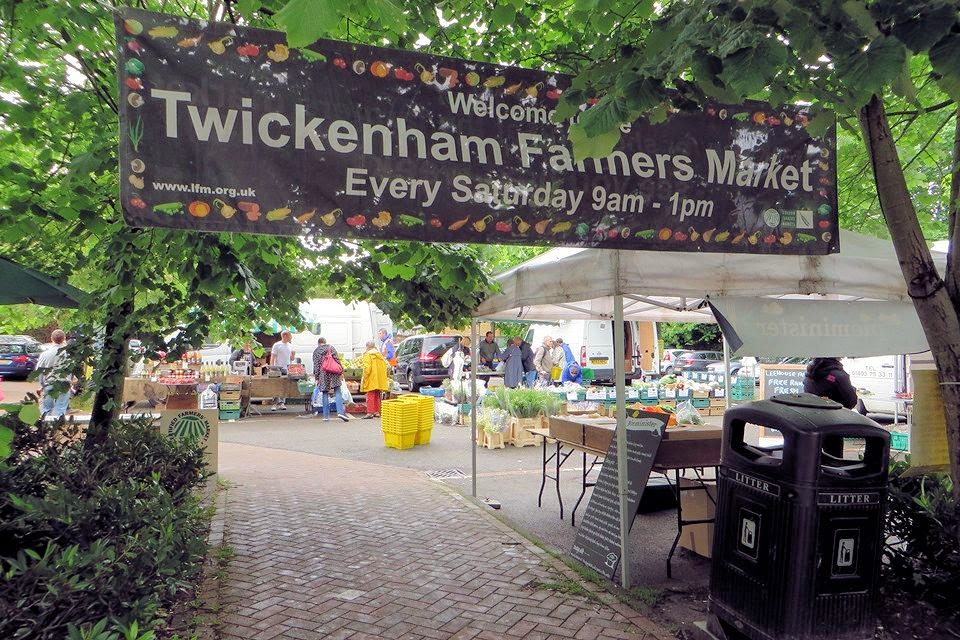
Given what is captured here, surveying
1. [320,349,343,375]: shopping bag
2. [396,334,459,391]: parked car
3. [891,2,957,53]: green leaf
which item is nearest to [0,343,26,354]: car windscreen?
[396,334,459,391]: parked car

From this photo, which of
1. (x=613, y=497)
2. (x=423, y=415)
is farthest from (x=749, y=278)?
(x=423, y=415)

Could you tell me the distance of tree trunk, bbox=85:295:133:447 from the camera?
5.51 metres

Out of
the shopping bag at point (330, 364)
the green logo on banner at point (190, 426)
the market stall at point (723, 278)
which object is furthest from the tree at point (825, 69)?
the shopping bag at point (330, 364)

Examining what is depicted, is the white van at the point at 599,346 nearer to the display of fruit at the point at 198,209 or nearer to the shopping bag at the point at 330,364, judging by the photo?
the shopping bag at the point at 330,364

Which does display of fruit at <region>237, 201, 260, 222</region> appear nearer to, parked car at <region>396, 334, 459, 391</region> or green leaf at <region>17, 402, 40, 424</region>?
green leaf at <region>17, 402, 40, 424</region>

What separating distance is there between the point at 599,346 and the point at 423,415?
11.8m

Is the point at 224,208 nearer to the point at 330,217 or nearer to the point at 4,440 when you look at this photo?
the point at 330,217

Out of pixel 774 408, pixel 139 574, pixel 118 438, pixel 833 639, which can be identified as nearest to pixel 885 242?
pixel 774 408

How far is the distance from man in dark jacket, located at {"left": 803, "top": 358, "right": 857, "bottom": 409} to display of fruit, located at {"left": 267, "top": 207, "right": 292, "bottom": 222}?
6906mm

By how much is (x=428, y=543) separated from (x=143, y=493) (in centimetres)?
280

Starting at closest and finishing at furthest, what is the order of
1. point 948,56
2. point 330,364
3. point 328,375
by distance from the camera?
point 948,56
point 330,364
point 328,375

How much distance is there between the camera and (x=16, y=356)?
2355cm

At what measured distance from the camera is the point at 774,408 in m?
3.65

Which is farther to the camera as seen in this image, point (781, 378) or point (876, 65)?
point (781, 378)
